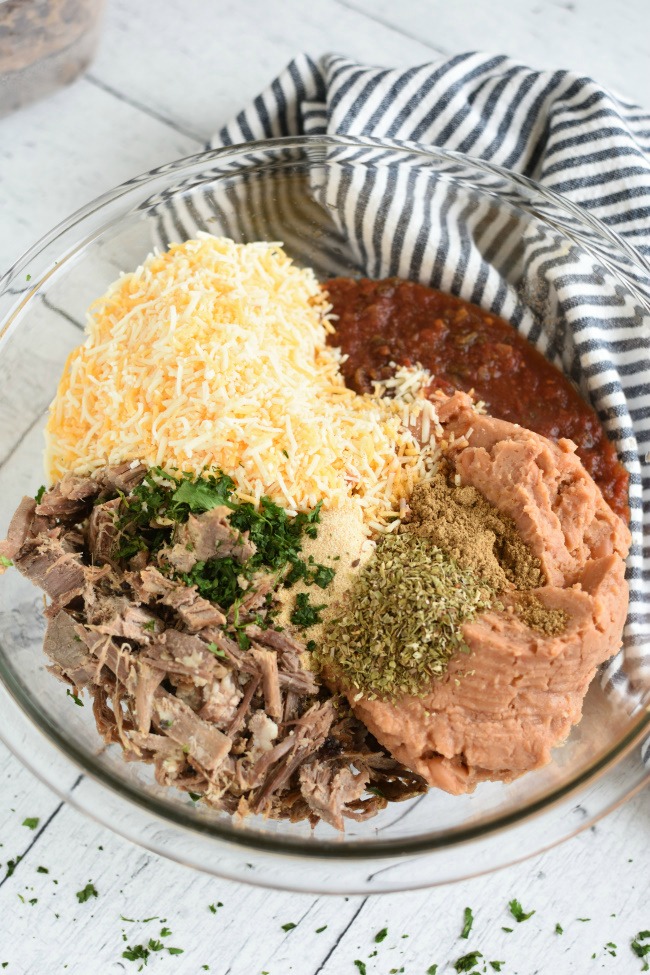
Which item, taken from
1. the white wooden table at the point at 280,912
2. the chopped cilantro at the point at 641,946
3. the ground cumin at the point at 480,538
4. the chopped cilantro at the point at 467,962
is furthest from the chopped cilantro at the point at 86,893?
the chopped cilantro at the point at 641,946

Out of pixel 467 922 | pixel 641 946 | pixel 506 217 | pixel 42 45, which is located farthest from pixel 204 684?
pixel 42 45

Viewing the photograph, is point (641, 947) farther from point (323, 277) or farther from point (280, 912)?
point (323, 277)

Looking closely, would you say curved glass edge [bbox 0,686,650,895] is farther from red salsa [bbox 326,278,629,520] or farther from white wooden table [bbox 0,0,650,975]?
red salsa [bbox 326,278,629,520]

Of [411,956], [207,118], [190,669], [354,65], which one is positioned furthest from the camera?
[207,118]

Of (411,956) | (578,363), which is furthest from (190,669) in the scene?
(578,363)

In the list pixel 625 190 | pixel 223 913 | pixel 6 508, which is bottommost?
pixel 223 913

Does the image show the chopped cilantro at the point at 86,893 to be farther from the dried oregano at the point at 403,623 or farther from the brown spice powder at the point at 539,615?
the brown spice powder at the point at 539,615

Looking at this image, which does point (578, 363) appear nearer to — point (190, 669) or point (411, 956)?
point (190, 669)
